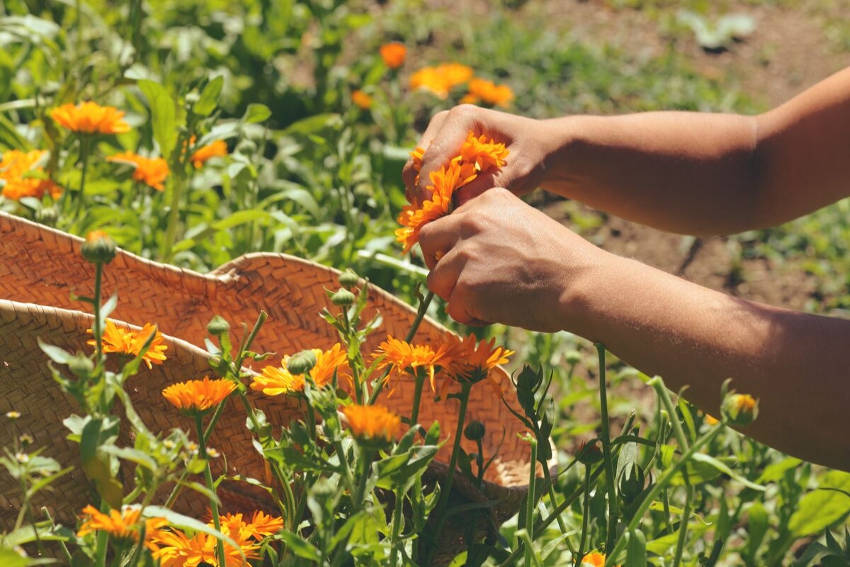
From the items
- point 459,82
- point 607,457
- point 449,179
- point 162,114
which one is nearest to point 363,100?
point 459,82

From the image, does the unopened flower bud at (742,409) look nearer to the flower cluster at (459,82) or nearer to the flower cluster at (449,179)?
the flower cluster at (449,179)

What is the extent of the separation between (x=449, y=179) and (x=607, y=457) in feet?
1.21

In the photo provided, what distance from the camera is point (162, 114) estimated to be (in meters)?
1.88

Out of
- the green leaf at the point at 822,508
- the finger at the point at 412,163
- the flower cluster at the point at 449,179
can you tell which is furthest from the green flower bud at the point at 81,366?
the green leaf at the point at 822,508

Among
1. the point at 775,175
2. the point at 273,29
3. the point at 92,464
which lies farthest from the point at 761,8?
the point at 92,464

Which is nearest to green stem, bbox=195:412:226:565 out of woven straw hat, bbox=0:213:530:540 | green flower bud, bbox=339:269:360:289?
woven straw hat, bbox=0:213:530:540

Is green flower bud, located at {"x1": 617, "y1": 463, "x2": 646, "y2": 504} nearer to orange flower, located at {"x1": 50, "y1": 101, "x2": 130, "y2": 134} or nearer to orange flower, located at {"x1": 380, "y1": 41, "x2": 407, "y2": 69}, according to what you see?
orange flower, located at {"x1": 50, "y1": 101, "x2": 130, "y2": 134}

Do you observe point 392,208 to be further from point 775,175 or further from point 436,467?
point 436,467

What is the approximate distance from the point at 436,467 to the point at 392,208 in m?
1.24

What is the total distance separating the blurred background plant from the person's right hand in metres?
0.15

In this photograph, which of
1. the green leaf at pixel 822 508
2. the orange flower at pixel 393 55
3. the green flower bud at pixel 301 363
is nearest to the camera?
the green flower bud at pixel 301 363

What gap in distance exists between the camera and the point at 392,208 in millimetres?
2387

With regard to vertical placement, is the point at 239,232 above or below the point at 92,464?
below

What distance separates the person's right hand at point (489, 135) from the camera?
129 centimetres
